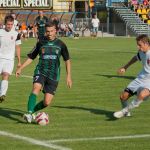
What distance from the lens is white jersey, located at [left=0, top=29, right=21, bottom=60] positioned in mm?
14227

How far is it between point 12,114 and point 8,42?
2.47 meters

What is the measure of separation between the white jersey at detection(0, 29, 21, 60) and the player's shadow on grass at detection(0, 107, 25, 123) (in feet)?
5.65

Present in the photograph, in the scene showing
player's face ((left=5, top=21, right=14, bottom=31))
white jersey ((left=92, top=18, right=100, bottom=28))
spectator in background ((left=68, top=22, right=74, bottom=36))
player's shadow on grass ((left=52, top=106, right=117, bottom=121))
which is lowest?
spectator in background ((left=68, top=22, right=74, bottom=36))

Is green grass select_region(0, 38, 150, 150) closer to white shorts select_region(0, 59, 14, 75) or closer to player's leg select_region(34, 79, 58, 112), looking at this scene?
player's leg select_region(34, 79, 58, 112)

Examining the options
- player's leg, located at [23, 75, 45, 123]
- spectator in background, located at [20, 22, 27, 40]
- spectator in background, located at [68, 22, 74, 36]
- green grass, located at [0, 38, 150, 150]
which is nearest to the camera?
green grass, located at [0, 38, 150, 150]

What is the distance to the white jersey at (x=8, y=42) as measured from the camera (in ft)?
46.7

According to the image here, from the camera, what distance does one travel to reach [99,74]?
68.7 feet

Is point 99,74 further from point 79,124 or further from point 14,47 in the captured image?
point 79,124

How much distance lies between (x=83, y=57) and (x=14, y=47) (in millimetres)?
14693

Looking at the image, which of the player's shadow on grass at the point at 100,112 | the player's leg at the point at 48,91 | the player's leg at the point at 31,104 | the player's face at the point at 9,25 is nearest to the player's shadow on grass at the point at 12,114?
the player's leg at the point at 31,104

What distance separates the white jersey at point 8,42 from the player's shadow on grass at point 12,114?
172 cm

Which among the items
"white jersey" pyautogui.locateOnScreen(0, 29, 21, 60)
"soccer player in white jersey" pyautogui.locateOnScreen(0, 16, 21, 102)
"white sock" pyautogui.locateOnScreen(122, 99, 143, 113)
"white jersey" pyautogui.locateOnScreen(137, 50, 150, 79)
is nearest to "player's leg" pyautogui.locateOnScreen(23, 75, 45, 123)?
"white sock" pyautogui.locateOnScreen(122, 99, 143, 113)

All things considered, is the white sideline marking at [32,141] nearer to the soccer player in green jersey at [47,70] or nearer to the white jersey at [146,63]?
the soccer player in green jersey at [47,70]

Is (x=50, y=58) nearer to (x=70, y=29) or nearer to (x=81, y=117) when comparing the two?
(x=81, y=117)
